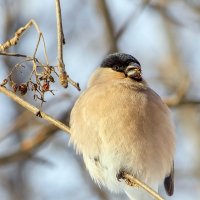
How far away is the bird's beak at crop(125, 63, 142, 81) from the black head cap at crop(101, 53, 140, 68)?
0.18 ft

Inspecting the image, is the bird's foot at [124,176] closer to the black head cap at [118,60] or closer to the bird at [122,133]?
the bird at [122,133]

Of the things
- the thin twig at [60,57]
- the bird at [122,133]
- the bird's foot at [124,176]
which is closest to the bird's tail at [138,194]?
the bird at [122,133]

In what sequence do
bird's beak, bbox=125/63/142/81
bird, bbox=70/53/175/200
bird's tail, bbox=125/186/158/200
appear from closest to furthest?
bird, bbox=70/53/175/200 < bird's beak, bbox=125/63/142/81 < bird's tail, bbox=125/186/158/200

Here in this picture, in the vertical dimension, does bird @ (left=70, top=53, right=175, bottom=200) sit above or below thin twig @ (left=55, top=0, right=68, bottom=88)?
below

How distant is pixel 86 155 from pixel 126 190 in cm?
49

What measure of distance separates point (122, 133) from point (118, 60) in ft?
2.43

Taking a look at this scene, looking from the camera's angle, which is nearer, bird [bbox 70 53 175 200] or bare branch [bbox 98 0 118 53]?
bird [bbox 70 53 175 200]

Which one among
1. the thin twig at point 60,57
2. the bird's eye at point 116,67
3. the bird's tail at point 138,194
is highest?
the thin twig at point 60,57

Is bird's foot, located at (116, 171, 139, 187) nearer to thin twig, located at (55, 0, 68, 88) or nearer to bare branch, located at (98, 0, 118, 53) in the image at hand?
thin twig, located at (55, 0, 68, 88)

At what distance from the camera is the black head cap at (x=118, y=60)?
4.35 metres

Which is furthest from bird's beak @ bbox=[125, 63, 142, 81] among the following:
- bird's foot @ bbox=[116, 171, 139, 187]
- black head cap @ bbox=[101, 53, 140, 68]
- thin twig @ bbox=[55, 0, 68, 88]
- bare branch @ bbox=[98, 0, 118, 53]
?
thin twig @ bbox=[55, 0, 68, 88]

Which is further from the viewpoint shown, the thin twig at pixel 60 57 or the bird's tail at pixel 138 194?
the bird's tail at pixel 138 194

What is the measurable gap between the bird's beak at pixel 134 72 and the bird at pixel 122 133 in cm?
6

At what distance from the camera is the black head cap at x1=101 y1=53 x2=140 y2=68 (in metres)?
4.35
